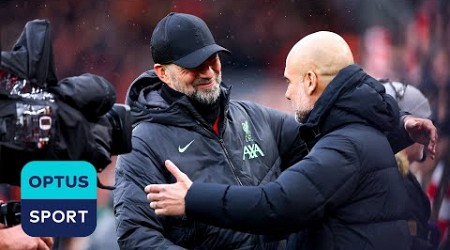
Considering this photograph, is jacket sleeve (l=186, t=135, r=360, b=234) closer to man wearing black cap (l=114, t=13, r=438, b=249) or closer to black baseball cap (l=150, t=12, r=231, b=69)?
man wearing black cap (l=114, t=13, r=438, b=249)

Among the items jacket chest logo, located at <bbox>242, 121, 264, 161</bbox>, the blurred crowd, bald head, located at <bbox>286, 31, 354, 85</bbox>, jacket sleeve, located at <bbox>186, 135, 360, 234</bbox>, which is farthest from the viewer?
the blurred crowd

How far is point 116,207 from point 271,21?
259 cm

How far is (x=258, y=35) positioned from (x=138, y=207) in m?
2.52

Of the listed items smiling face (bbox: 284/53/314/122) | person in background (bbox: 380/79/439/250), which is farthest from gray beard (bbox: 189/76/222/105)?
person in background (bbox: 380/79/439/250)

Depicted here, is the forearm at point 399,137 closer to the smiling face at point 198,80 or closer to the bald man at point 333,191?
the bald man at point 333,191

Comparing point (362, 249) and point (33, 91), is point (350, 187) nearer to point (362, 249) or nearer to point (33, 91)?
point (362, 249)

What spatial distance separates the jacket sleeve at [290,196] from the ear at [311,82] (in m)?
0.19

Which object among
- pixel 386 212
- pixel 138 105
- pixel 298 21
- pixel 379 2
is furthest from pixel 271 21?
pixel 386 212

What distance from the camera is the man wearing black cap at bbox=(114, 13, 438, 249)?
10.4 feet

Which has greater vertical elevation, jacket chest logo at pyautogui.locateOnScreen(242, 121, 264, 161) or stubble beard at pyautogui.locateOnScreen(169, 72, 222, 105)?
stubble beard at pyautogui.locateOnScreen(169, 72, 222, 105)

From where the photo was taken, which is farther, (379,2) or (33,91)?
(379,2)

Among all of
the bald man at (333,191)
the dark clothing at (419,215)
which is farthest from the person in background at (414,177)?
the bald man at (333,191)

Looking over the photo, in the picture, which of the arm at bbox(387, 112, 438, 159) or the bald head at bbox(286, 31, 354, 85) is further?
the arm at bbox(387, 112, 438, 159)

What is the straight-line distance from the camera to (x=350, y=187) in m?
2.76
